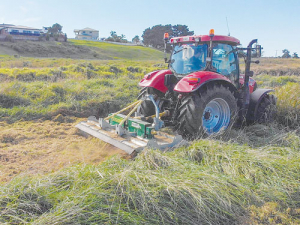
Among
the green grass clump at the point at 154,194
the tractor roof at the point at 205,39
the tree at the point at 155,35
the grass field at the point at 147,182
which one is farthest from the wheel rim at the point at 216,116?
the tree at the point at 155,35

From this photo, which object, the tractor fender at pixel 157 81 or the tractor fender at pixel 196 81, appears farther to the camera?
the tractor fender at pixel 157 81

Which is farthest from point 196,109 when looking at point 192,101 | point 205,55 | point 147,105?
point 147,105

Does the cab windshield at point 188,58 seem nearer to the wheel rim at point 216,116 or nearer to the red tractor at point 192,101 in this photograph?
the red tractor at point 192,101

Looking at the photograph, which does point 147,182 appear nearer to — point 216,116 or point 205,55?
point 216,116

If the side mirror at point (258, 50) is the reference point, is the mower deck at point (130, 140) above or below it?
below

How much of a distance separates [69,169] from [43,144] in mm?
2029

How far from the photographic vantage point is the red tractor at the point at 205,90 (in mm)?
4695

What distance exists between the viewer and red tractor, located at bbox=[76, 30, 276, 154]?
4586mm

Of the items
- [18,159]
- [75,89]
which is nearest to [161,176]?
[18,159]

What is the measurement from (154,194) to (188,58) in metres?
3.36

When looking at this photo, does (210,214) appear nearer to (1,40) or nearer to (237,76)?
(237,76)

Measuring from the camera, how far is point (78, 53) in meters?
40.0

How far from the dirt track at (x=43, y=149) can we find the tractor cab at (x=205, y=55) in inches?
84.7

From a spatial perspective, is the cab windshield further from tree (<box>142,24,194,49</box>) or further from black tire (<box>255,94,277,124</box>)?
tree (<box>142,24,194,49</box>)
